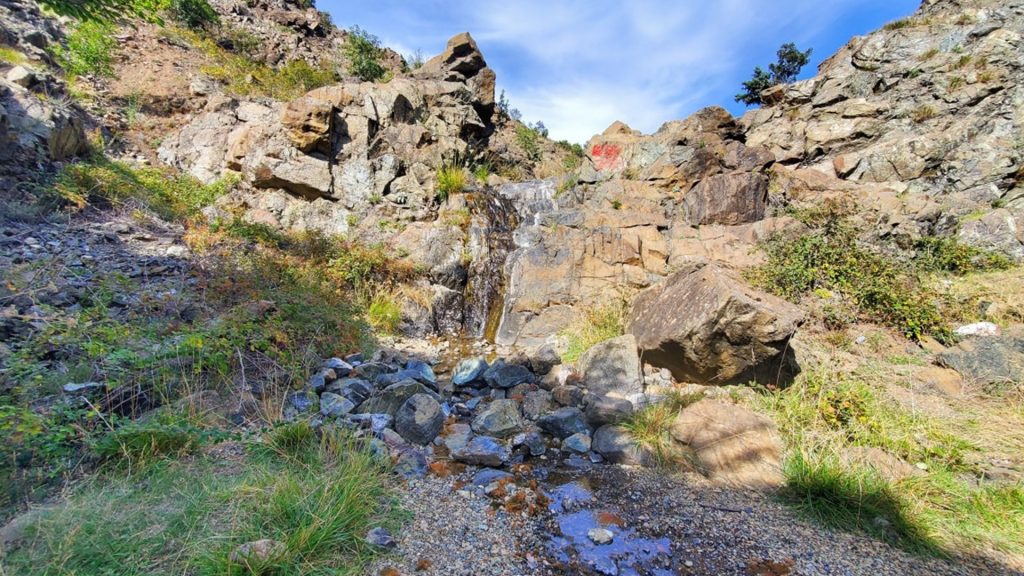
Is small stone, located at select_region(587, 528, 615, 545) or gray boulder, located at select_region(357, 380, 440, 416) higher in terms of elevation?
gray boulder, located at select_region(357, 380, 440, 416)

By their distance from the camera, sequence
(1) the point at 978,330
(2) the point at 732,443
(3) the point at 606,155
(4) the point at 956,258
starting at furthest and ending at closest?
(3) the point at 606,155 → (4) the point at 956,258 → (1) the point at 978,330 → (2) the point at 732,443

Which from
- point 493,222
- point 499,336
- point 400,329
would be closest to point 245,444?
point 400,329

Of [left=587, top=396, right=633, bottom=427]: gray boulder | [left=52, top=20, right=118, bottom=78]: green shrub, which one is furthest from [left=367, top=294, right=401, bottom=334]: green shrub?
[left=52, top=20, right=118, bottom=78]: green shrub

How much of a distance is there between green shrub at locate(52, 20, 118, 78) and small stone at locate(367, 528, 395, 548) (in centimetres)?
1251

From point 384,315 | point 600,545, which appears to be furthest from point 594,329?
point 384,315

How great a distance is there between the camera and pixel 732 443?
285cm

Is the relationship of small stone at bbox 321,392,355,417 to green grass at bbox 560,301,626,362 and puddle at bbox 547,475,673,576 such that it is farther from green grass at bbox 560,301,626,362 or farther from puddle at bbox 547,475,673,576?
green grass at bbox 560,301,626,362

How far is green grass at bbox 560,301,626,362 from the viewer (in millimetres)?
5070

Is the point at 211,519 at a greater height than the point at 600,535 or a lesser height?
greater

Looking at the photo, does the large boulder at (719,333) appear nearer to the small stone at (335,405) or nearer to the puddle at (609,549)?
the puddle at (609,549)

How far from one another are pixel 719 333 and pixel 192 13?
1910 centimetres

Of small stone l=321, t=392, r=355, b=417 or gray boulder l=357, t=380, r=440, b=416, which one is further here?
gray boulder l=357, t=380, r=440, b=416

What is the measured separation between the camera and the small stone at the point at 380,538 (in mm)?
1912

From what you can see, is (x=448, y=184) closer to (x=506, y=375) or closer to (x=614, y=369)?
(x=506, y=375)
